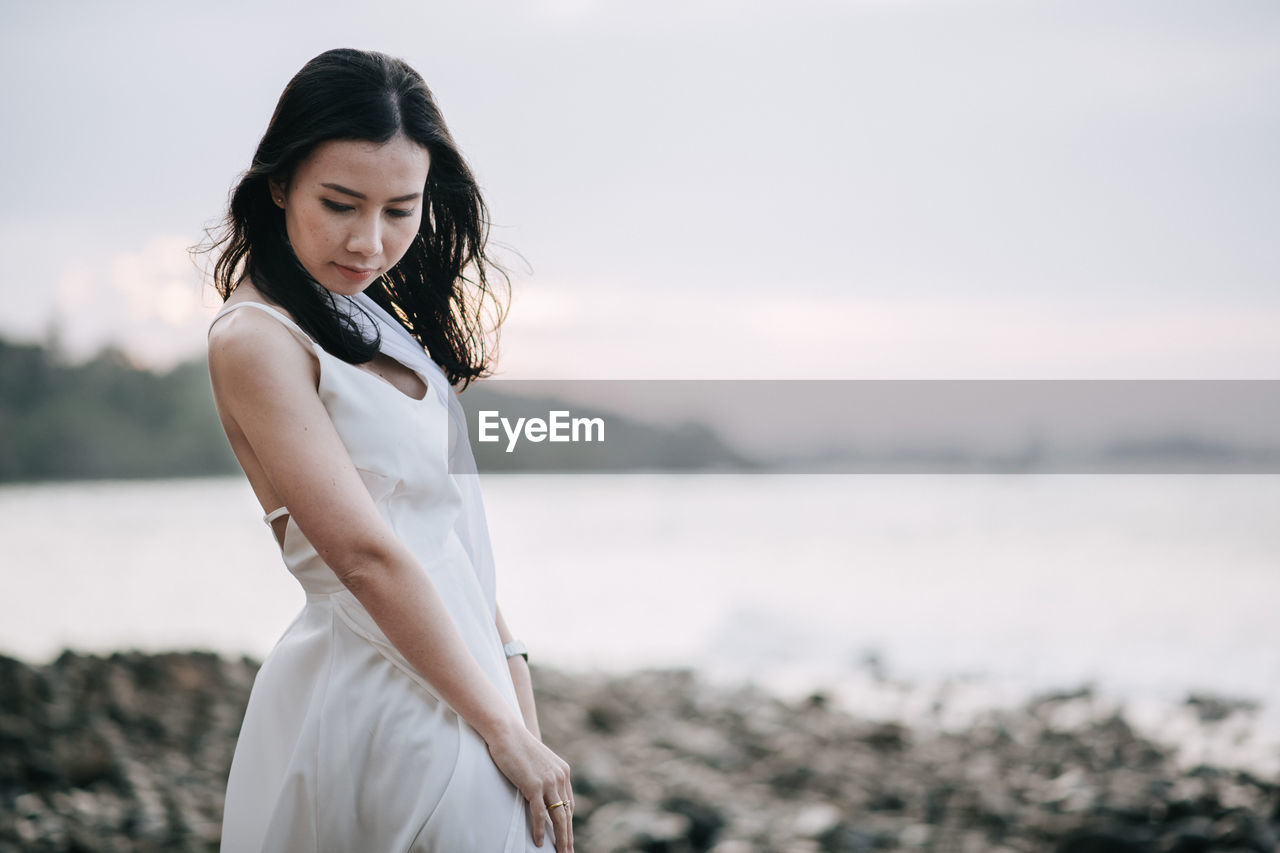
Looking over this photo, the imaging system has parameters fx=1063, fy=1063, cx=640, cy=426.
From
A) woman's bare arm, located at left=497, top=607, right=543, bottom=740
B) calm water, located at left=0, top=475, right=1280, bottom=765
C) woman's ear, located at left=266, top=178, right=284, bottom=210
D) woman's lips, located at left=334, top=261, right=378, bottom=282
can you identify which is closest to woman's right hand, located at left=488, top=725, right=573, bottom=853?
Answer: woman's bare arm, located at left=497, top=607, right=543, bottom=740

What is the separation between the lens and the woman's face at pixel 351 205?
4.40ft

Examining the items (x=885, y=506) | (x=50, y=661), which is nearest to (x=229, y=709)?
(x=50, y=661)

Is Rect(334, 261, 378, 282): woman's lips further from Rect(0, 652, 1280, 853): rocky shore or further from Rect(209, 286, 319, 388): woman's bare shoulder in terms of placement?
Rect(0, 652, 1280, 853): rocky shore

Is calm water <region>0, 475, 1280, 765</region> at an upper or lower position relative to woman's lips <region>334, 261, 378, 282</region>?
lower

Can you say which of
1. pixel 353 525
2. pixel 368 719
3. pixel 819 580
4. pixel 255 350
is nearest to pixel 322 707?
pixel 368 719

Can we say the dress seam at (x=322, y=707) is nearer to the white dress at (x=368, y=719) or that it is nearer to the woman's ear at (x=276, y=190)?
the white dress at (x=368, y=719)

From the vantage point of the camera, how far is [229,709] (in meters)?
5.25

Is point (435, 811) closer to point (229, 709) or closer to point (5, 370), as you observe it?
point (229, 709)

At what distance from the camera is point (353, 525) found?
4.15 feet

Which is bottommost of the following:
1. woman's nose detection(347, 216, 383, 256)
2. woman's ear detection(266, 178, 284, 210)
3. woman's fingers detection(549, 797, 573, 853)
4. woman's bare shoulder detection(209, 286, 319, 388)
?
woman's fingers detection(549, 797, 573, 853)

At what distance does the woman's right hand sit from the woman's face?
0.63m

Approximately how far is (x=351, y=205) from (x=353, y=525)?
413mm

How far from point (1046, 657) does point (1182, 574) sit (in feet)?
10.3

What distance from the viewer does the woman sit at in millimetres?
1287
